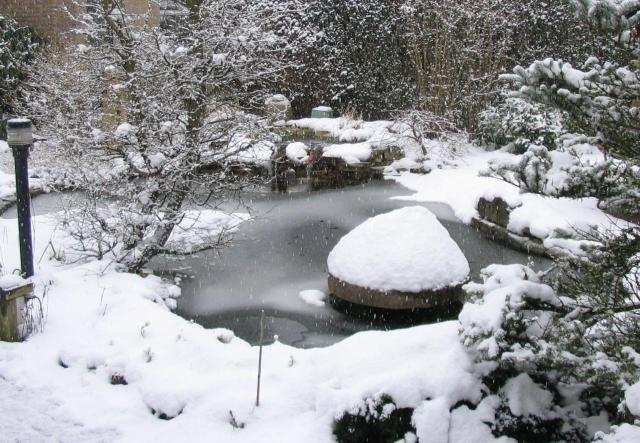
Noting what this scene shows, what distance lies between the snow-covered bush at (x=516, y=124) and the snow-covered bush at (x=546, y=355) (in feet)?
26.4

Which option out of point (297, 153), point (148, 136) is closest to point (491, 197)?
point (297, 153)

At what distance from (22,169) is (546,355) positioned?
506 centimetres

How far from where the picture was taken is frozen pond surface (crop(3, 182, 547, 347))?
6.92 metres

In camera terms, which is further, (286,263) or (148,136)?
(286,263)

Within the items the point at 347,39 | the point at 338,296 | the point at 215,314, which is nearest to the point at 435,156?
the point at 347,39

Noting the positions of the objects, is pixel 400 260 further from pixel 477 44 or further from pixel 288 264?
pixel 477 44

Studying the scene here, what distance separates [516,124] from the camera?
506 inches

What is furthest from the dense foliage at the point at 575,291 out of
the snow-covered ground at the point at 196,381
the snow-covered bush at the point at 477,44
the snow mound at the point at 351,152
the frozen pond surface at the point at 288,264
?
the snow-covered bush at the point at 477,44

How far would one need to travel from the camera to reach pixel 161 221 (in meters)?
7.44

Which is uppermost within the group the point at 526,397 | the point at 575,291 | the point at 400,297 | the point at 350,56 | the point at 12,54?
the point at 350,56

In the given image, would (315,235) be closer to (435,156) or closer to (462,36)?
(435,156)

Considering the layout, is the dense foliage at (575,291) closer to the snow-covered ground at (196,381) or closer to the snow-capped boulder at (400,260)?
the snow-covered ground at (196,381)

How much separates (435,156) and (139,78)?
8.16 metres

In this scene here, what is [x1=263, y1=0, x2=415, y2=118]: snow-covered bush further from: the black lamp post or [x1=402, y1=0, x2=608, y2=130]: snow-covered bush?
the black lamp post
